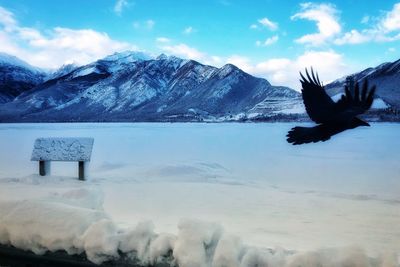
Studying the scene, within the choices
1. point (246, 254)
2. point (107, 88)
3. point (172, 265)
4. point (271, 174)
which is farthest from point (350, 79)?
point (107, 88)

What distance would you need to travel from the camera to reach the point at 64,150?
695 cm

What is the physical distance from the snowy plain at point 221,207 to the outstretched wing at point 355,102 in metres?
0.41

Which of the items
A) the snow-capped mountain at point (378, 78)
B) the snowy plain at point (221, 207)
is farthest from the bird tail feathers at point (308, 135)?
the snowy plain at point (221, 207)

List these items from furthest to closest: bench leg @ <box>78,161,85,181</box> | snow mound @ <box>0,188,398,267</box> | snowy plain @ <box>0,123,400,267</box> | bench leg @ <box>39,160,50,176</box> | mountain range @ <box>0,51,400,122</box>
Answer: mountain range @ <box>0,51,400,122</box> → bench leg @ <box>39,160,50,176</box> → bench leg @ <box>78,161,85,181</box> → snowy plain @ <box>0,123,400,267</box> → snow mound @ <box>0,188,398,267</box>

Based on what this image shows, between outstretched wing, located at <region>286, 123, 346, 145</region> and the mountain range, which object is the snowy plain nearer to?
outstretched wing, located at <region>286, 123, 346, 145</region>

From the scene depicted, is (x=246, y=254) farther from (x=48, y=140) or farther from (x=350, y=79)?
(x=48, y=140)

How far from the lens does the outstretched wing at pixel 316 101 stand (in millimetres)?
1802

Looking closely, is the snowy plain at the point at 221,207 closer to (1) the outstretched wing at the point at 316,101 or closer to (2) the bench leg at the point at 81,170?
(2) the bench leg at the point at 81,170

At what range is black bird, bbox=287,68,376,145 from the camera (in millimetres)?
1719

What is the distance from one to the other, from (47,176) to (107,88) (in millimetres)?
170970

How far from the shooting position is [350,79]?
1.76 m

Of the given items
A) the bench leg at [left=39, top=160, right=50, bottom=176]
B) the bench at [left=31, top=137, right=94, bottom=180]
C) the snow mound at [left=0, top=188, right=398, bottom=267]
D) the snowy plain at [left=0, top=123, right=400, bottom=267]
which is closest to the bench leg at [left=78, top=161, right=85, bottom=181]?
the bench at [left=31, top=137, right=94, bottom=180]

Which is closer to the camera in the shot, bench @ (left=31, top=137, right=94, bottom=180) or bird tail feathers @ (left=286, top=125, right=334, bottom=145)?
bird tail feathers @ (left=286, top=125, right=334, bottom=145)

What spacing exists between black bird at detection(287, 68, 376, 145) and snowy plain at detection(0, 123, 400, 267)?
0.40m
